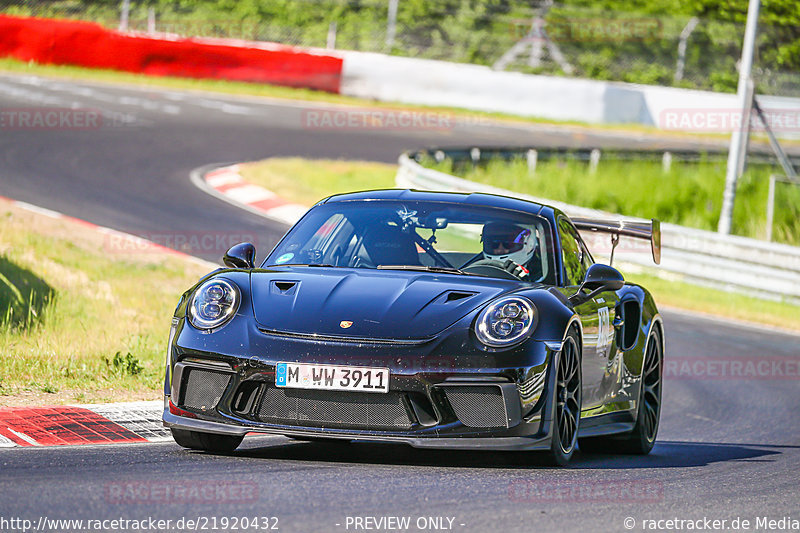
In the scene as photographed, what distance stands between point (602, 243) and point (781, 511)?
1280 centimetres

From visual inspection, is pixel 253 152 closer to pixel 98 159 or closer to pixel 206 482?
pixel 98 159

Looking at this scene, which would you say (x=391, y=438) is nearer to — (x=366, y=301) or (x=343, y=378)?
(x=343, y=378)

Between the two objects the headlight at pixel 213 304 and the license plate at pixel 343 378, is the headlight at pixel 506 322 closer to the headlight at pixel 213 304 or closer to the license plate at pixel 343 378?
the license plate at pixel 343 378

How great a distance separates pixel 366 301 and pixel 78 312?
4.76 m

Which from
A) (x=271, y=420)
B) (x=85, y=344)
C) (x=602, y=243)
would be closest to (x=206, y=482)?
(x=271, y=420)

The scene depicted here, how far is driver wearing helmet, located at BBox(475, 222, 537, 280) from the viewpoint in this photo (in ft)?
22.4

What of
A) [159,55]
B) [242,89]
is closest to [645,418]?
[242,89]

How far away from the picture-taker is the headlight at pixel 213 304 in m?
5.96

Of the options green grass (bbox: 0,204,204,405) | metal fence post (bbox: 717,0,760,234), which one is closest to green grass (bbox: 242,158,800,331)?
metal fence post (bbox: 717,0,760,234)

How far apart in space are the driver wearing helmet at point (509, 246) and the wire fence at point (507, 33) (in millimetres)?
25860

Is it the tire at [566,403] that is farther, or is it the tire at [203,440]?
the tire at [203,440]

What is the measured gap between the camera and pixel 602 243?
1814cm

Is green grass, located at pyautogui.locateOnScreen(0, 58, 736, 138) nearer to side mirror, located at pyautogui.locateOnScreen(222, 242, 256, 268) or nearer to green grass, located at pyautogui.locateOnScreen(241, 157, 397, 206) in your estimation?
green grass, located at pyautogui.locateOnScreen(241, 157, 397, 206)

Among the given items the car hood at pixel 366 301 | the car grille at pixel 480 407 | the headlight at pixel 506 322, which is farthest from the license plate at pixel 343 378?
the headlight at pixel 506 322
